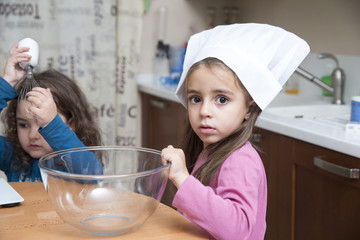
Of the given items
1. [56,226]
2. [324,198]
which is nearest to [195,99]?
[56,226]

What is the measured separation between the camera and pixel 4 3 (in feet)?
8.54

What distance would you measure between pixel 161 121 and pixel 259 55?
1777mm

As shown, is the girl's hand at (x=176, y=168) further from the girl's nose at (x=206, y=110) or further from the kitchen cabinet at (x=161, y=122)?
the kitchen cabinet at (x=161, y=122)

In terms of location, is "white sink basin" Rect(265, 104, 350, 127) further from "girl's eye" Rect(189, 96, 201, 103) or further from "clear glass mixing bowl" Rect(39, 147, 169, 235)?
"clear glass mixing bowl" Rect(39, 147, 169, 235)

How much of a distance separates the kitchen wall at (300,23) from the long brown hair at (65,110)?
4.11 feet

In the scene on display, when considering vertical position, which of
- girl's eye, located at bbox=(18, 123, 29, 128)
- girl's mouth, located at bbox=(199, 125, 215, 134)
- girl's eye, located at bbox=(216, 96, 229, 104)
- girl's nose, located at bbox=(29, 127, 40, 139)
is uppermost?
girl's eye, located at bbox=(216, 96, 229, 104)

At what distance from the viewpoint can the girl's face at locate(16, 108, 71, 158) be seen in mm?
1578

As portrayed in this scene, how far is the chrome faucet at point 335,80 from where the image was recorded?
229cm

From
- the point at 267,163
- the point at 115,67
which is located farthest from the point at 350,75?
the point at 115,67

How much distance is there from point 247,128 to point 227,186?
197 millimetres

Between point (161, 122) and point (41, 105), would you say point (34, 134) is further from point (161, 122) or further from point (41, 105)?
point (161, 122)

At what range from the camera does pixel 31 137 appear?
62.3 inches

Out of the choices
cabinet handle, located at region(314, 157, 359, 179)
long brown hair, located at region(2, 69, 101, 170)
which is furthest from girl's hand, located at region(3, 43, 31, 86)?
cabinet handle, located at region(314, 157, 359, 179)

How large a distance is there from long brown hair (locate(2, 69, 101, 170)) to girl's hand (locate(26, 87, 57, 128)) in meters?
0.32
